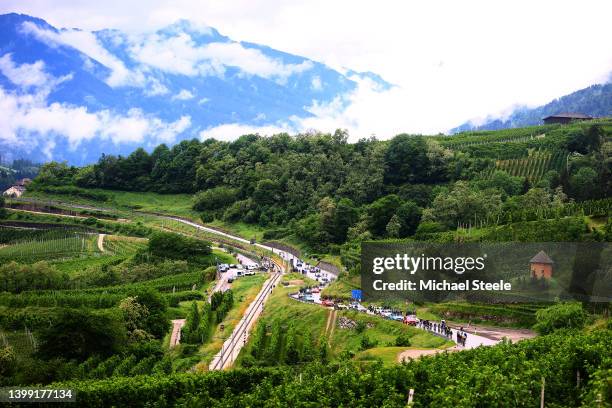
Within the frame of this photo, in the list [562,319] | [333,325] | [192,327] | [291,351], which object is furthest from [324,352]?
[562,319]

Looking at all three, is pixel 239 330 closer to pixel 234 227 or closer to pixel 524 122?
pixel 234 227

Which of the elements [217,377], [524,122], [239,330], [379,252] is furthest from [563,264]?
[524,122]

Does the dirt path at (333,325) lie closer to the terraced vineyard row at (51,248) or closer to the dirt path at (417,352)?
the dirt path at (417,352)

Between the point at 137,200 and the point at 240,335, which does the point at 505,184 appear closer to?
the point at 240,335

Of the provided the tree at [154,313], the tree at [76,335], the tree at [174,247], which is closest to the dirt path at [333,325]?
the tree at [154,313]

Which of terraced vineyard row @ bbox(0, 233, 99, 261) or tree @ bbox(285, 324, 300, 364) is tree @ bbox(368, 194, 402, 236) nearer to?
terraced vineyard row @ bbox(0, 233, 99, 261)

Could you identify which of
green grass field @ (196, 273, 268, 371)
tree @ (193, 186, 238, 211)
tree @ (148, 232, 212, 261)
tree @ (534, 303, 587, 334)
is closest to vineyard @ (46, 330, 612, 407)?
tree @ (534, 303, 587, 334)
